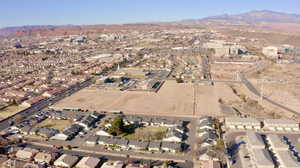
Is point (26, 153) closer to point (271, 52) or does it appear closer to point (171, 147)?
point (171, 147)

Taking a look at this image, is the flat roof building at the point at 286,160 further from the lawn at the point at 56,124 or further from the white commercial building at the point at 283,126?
the lawn at the point at 56,124

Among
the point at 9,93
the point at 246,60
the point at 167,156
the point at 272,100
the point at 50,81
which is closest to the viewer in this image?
the point at 167,156

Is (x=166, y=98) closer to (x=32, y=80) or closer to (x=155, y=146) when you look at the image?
(x=155, y=146)

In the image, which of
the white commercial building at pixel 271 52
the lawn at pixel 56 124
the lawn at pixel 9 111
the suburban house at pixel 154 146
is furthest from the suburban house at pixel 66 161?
the white commercial building at pixel 271 52

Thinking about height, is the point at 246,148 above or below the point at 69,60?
below

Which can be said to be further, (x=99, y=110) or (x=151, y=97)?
(x=151, y=97)

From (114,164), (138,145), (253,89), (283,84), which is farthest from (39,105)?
(283,84)

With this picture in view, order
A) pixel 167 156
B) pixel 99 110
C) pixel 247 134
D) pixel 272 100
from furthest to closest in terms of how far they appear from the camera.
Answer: pixel 272 100, pixel 99 110, pixel 247 134, pixel 167 156

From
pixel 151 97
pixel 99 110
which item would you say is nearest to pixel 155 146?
pixel 99 110
